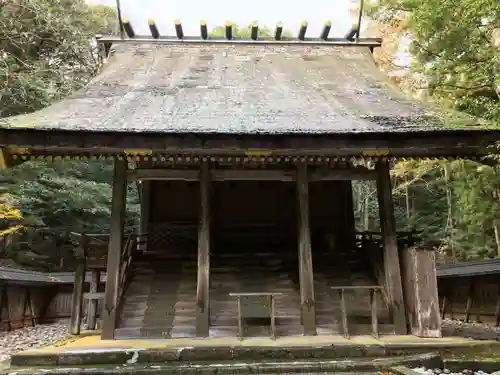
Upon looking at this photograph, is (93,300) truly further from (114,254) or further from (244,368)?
(244,368)

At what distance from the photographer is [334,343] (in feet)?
20.5

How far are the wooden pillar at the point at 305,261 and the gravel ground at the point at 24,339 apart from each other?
5807 mm

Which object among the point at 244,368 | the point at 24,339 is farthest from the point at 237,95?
the point at 24,339

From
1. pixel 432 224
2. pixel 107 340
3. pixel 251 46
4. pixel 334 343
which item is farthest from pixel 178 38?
pixel 432 224

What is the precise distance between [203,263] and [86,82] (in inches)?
535

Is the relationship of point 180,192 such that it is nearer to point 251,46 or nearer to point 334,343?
point 251,46

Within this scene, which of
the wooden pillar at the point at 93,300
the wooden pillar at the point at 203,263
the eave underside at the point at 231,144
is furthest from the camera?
the wooden pillar at the point at 93,300

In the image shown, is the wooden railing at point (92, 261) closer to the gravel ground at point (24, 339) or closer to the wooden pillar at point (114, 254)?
the wooden pillar at point (114, 254)

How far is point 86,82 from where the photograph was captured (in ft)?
59.4

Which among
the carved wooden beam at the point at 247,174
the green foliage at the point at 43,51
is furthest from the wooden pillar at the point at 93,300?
the green foliage at the point at 43,51

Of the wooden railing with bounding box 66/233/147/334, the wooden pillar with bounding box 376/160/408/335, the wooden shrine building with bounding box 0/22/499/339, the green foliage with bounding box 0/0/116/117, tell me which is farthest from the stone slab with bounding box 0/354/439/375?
the green foliage with bounding box 0/0/116/117

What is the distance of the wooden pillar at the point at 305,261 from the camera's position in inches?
281

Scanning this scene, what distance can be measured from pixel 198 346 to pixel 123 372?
1193 mm

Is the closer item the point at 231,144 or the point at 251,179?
→ the point at 231,144
